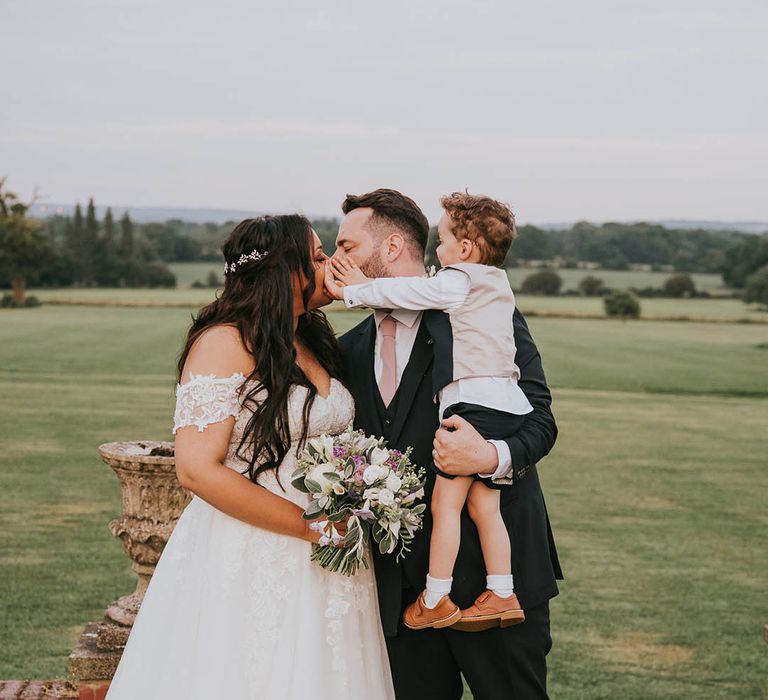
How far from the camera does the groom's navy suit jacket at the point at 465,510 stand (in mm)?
3246

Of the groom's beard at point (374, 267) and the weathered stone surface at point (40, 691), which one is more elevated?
the groom's beard at point (374, 267)

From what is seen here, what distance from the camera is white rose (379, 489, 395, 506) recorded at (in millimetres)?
2945

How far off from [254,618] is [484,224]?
56.5 inches

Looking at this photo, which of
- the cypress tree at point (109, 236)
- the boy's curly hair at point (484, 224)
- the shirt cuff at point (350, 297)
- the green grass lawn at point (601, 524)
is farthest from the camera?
the cypress tree at point (109, 236)

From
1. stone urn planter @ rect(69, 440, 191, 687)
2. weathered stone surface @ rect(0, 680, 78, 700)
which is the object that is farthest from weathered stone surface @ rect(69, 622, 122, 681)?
weathered stone surface @ rect(0, 680, 78, 700)

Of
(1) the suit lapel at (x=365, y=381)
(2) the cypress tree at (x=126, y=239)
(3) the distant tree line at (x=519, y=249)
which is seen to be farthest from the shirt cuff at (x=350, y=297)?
(2) the cypress tree at (x=126, y=239)

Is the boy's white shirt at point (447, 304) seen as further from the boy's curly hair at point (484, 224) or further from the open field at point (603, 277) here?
the open field at point (603, 277)

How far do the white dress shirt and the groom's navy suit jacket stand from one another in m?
0.05

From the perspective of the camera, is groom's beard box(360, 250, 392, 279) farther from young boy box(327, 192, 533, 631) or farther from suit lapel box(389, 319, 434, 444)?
suit lapel box(389, 319, 434, 444)

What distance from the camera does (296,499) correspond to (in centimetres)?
328

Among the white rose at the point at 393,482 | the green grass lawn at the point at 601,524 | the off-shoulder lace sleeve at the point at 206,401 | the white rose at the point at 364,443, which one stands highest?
the off-shoulder lace sleeve at the point at 206,401

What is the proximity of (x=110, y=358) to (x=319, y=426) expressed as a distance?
2752cm

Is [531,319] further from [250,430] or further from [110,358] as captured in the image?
[250,430]

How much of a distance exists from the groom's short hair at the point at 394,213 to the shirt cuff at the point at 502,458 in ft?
2.84
